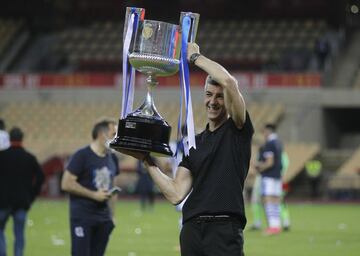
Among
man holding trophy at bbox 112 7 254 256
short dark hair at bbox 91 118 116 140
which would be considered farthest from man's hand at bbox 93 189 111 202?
man holding trophy at bbox 112 7 254 256

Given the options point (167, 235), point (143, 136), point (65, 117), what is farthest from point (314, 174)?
point (143, 136)

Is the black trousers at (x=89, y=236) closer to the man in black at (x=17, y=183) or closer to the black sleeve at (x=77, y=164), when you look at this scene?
the black sleeve at (x=77, y=164)

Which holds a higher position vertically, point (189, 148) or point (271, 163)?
point (189, 148)

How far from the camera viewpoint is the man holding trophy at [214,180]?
7758 mm

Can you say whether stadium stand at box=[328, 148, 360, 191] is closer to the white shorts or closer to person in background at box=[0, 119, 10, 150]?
the white shorts

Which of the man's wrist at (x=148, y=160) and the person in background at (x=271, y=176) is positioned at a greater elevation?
the man's wrist at (x=148, y=160)

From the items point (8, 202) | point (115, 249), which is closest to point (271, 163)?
point (115, 249)

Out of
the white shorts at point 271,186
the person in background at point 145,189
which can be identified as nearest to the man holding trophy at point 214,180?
the white shorts at point 271,186

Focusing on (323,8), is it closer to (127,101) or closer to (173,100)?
(173,100)

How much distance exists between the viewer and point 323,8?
48.3 metres

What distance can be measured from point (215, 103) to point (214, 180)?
554 mm

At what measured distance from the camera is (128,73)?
806 centimetres

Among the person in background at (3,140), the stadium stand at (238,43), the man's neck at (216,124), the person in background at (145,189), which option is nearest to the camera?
the man's neck at (216,124)

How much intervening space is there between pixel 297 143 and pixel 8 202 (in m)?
27.1
